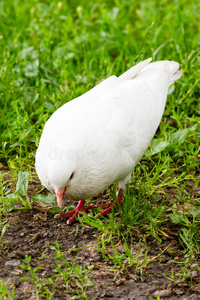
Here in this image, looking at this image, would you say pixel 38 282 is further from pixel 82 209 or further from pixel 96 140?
pixel 96 140

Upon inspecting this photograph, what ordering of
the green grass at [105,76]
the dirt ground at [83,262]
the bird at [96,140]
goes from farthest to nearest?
the green grass at [105,76] < the bird at [96,140] < the dirt ground at [83,262]

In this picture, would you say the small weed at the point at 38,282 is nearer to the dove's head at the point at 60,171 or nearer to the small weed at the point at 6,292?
the small weed at the point at 6,292

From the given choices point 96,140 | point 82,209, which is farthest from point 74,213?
point 96,140

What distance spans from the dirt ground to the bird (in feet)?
0.68

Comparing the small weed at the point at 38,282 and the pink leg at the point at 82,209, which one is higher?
the small weed at the point at 38,282

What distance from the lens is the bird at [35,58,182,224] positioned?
3.09 meters

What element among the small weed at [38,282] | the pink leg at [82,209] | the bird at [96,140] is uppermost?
the bird at [96,140]

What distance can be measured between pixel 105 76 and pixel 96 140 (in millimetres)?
1969

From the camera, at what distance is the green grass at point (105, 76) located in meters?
3.55

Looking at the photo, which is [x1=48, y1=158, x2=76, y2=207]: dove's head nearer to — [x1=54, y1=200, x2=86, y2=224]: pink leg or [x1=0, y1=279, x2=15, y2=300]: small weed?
[x1=54, y1=200, x2=86, y2=224]: pink leg

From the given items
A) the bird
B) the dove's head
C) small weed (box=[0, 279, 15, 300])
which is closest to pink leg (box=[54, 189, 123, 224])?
the bird

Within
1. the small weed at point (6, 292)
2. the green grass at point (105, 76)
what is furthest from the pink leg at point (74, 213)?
the small weed at point (6, 292)

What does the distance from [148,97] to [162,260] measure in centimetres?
132

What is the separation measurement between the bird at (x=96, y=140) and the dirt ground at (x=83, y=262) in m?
0.21
